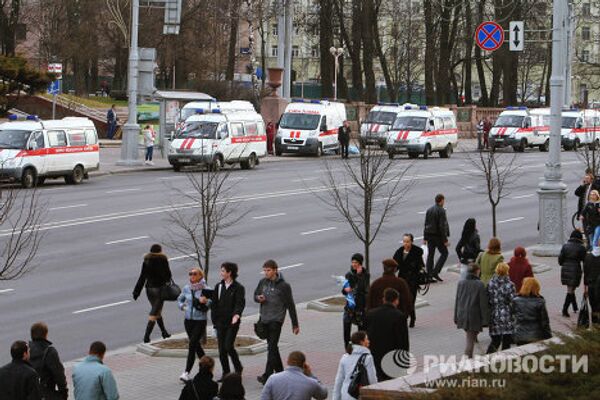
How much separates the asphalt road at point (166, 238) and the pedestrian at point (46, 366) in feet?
16.7

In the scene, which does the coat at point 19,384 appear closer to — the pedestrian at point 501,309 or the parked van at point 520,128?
the pedestrian at point 501,309

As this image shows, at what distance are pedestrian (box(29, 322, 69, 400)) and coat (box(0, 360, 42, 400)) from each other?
96cm

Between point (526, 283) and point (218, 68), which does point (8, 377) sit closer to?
point (526, 283)

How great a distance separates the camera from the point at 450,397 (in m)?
9.20

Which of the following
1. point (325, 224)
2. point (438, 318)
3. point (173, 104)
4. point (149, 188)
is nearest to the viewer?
point (438, 318)

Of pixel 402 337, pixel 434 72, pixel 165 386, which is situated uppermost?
pixel 434 72

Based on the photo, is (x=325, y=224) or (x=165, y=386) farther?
(x=325, y=224)

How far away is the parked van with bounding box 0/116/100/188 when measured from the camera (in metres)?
40.2

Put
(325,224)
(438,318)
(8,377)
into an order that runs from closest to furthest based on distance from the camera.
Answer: (8,377)
(438,318)
(325,224)

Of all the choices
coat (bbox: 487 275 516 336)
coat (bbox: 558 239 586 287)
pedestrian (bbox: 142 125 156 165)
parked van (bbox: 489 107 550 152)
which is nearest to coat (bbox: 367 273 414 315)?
coat (bbox: 487 275 516 336)

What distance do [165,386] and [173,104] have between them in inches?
1553

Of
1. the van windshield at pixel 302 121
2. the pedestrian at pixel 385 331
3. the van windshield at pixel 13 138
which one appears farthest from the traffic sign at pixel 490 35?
the van windshield at pixel 302 121

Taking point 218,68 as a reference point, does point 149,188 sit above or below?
below

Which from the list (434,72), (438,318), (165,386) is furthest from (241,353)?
(434,72)
